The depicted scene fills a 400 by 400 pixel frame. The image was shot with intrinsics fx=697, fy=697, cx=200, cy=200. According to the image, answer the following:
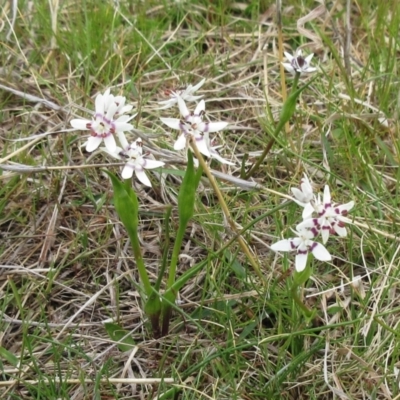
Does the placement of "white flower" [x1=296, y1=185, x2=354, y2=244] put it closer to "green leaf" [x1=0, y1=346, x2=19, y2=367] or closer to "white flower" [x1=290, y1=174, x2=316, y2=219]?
"white flower" [x1=290, y1=174, x2=316, y2=219]

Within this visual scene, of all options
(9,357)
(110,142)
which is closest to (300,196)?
(110,142)

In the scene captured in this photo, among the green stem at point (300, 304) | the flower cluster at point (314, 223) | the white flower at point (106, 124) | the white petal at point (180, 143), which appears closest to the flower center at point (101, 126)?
the white flower at point (106, 124)

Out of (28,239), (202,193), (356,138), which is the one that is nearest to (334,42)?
(356,138)

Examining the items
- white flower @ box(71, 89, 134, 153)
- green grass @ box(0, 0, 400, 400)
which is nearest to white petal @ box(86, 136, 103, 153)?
white flower @ box(71, 89, 134, 153)

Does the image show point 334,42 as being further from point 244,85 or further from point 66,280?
point 66,280

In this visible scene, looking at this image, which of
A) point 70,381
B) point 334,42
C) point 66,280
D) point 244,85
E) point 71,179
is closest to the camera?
point 70,381
